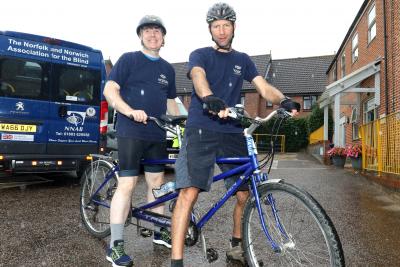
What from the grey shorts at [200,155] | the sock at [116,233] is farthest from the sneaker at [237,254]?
the sock at [116,233]

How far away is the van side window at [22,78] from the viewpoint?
22.9 ft

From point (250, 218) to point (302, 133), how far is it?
29604 mm

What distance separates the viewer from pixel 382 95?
43.3 feet

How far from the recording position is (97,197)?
171 inches

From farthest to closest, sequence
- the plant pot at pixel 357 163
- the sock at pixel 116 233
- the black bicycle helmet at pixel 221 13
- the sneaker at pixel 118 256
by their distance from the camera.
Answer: the plant pot at pixel 357 163, the sock at pixel 116 233, the sneaker at pixel 118 256, the black bicycle helmet at pixel 221 13

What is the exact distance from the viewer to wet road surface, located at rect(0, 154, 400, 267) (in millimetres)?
3723

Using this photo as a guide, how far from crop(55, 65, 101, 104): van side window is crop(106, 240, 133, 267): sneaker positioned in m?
4.74

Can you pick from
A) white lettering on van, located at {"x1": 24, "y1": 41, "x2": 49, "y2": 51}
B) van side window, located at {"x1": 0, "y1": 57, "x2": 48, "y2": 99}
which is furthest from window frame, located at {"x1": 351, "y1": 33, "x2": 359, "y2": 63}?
van side window, located at {"x1": 0, "y1": 57, "x2": 48, "y2": 99}

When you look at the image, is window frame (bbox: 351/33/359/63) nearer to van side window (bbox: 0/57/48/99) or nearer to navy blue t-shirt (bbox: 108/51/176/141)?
van side window (bbox: 0/57/48/99)

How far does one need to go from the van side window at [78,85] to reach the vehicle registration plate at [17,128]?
2.45 ft

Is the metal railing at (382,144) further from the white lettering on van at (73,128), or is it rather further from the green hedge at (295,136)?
the green hedge at (295,136)

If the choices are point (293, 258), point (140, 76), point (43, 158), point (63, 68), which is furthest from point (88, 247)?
point (63, 68)

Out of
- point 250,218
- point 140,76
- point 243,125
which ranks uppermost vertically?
point 140,76

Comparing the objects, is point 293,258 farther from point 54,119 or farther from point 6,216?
point 54,119
